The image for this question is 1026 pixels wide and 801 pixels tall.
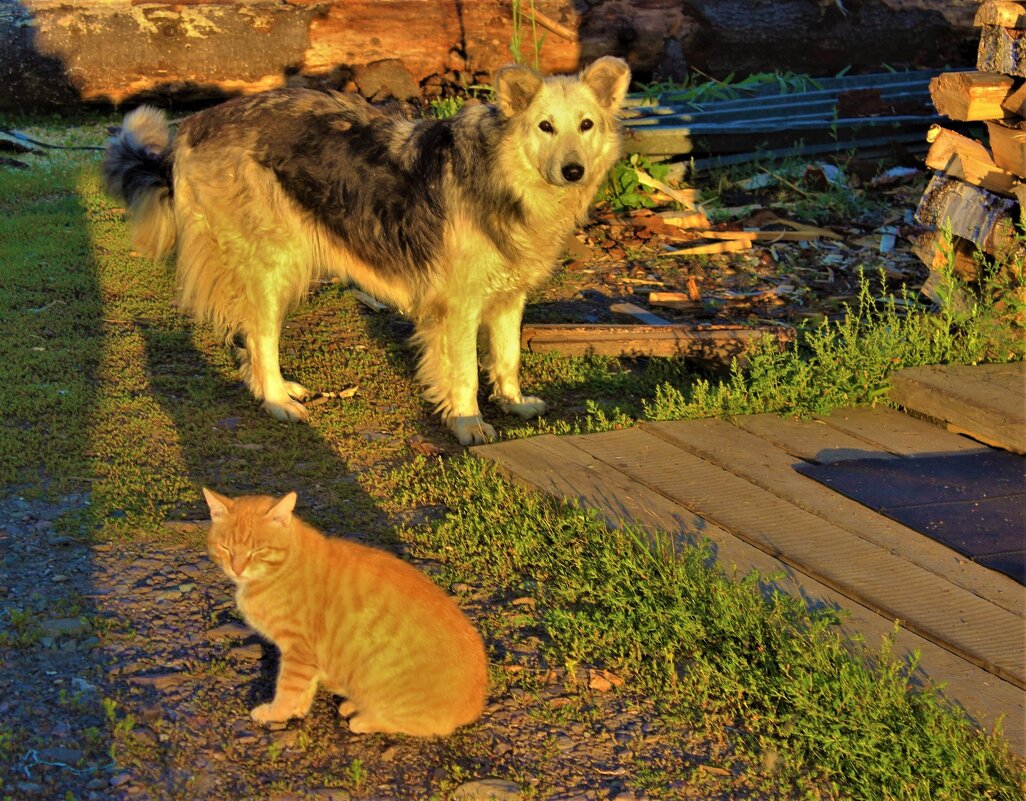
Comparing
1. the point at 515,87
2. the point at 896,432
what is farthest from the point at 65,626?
the point at 896,432

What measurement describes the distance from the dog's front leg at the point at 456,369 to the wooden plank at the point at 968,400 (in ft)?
7.27

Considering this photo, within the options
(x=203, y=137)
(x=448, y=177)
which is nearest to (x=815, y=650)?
(x=448, y=177)

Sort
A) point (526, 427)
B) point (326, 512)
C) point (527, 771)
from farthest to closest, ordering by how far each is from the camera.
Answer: point (526, 427) → point (326, 512) → point (527, 771)

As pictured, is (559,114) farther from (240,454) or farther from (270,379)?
(240,454)

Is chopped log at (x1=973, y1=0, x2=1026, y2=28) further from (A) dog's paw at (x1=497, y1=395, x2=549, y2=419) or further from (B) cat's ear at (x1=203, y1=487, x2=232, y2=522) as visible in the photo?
(B) cat's ear at (x1=203, y1=487, x2=232, y2=522)

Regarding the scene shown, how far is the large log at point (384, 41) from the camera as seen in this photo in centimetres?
1195

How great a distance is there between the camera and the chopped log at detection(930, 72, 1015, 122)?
21.9ft

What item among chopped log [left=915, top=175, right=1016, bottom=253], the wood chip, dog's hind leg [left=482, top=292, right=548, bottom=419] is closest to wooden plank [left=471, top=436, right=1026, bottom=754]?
dog's hind leg [left=482, top=292, right=548, bottom=419]

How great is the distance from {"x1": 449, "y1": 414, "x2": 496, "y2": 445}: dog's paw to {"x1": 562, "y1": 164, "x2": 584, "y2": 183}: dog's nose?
1402mm

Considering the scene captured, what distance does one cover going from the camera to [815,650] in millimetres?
3795

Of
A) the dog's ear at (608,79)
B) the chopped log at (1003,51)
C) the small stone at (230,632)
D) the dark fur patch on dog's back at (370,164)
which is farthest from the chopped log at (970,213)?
the small stone at (230,632)

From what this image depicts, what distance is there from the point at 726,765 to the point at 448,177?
3.67 metres

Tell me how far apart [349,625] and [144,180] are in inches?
169

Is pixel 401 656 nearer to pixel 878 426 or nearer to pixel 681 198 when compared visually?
pixel 878 426
